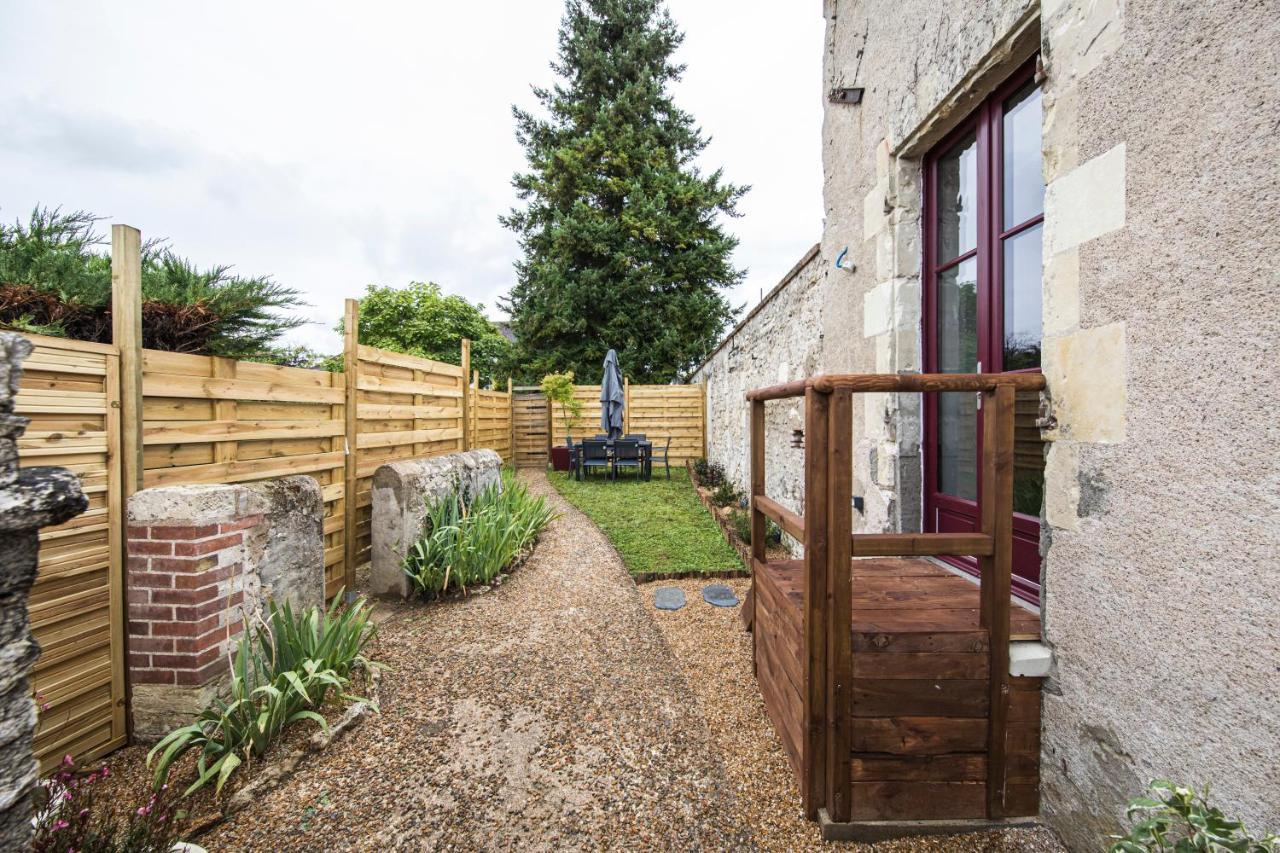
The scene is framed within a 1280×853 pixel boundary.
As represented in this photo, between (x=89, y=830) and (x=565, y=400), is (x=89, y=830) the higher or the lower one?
the lower one

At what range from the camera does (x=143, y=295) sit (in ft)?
7.81

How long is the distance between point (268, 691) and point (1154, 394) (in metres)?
3.25

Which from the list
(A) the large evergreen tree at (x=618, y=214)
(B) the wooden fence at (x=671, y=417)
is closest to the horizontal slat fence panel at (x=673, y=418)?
(B) the wooden fence at (x=671, y=417)

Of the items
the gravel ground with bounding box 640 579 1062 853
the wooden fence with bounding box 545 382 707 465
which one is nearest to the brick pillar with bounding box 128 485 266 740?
the gravel ground with bounding box 640 579 1062 853

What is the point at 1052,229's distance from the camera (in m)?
1.68

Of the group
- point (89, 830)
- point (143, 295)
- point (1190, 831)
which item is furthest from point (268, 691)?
point (1190, 831)

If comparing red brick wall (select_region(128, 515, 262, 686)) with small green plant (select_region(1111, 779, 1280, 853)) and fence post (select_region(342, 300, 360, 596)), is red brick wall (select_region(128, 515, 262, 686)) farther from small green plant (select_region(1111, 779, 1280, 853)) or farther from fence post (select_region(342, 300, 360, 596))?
small green plant (select_region(1111, 779, 1280, 853))

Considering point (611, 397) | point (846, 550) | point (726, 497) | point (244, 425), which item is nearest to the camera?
point (846, 550)

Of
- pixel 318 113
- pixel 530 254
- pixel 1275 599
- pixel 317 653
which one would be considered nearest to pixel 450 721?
pixel 317 653

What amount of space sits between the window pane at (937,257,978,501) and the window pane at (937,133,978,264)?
4.7 inches

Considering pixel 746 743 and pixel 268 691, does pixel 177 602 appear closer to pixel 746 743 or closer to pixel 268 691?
pixel 268 691

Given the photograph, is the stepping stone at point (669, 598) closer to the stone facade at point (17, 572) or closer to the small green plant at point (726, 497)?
the small green plant at point (726, 497)

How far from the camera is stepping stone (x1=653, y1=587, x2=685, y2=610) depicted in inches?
151

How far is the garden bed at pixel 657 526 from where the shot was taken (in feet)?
15.0
